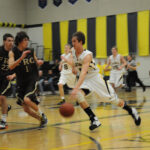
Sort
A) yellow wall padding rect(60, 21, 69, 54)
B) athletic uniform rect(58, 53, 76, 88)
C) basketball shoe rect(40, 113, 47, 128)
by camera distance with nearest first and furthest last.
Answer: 1. basketball shoe rect(40, 113, 47, 128)
2. athletic uniform rect(58, 53, 76, 88)
3. yellow wall padding rect(60, 21, 69, 54)

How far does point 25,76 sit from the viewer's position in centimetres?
629

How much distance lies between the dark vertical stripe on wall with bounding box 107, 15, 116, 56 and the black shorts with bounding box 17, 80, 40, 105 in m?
14.1

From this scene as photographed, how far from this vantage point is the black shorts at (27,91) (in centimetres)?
619

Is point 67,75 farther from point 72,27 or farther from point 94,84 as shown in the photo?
point 72,27

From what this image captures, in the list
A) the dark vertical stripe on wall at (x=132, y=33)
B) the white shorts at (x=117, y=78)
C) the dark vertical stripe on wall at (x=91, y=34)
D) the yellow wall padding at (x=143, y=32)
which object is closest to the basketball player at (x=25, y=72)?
the white shorts at (x=117, y=78)

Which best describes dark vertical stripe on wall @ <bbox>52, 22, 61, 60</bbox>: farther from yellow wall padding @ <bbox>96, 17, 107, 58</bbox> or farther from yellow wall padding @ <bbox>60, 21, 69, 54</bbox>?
yellow wall padding @ <bbox>96, 17, 107, 58</bbox>

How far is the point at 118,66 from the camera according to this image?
39.7ft

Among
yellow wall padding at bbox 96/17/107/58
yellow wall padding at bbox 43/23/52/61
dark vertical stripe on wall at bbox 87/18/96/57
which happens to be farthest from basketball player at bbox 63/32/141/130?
yellow wall padding at bbox 43/23/52/61

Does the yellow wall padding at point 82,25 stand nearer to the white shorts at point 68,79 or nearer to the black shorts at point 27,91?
the white shorts at point 68,79

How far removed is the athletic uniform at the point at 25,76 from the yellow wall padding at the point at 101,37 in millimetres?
14196

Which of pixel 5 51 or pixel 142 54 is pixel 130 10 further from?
pixel 5 51


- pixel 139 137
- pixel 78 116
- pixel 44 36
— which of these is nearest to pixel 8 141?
pixel 139 137

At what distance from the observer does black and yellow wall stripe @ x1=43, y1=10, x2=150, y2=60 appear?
1889cm

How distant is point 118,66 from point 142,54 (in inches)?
286
